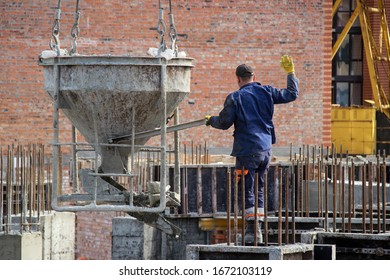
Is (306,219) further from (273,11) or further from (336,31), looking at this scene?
(336,31)

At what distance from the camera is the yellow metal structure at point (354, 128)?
1182 inches

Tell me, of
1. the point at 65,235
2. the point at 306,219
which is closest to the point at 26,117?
the point at 65,235

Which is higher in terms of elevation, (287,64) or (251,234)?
(287,64)

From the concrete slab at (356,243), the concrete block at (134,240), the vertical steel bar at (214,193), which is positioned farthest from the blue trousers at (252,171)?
the concrete block at (134,240)

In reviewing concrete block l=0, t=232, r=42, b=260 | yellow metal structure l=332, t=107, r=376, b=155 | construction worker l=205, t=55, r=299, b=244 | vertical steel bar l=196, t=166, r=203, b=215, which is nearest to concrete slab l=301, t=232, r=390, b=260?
construction worker l=205, t=55, r=299, b=244

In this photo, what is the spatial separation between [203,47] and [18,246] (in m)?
9.48

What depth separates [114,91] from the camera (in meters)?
12.4

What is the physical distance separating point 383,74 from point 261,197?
2204cm

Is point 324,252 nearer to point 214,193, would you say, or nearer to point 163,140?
point 163,140

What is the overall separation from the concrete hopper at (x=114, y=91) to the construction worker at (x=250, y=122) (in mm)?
638

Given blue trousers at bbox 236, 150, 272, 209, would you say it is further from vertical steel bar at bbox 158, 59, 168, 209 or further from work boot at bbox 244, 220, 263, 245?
vertical steel bar at bbox 158, 59, 168, 209

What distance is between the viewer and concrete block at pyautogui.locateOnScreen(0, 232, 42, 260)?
15148 millimetres

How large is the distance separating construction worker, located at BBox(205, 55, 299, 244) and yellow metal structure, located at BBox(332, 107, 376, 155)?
17.8 meters

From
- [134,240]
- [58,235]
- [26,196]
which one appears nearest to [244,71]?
[26,196]
